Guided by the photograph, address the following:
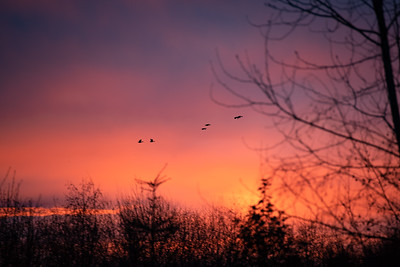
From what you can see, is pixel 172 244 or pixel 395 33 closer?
pixel 395 33

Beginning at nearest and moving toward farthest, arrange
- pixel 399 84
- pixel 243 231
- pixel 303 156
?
pixel 399 84, pixel 303 156, pixel 243 231

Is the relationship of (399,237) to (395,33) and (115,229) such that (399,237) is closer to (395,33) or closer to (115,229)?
(395,33)

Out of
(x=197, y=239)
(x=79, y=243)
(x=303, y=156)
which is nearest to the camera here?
(x=303, y=156)

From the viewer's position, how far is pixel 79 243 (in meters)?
25.8

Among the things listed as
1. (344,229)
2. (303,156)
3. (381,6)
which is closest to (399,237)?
(344,229)

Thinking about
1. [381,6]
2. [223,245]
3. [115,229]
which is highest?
[381,6]

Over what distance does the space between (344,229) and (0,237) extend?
2504 centimetres

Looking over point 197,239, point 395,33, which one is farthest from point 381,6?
point 197,239

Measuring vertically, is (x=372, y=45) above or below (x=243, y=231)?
above

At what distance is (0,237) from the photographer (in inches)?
883

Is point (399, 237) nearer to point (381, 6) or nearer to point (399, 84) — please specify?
point (399, 84)

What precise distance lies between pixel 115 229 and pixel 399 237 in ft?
81.9

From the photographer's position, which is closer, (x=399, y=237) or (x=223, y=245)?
(x=399, y=237)

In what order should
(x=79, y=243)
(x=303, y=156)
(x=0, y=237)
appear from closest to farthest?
1. (x=303, y=156)
2. (x=0, y=237)
3. (x=79, y=243)
